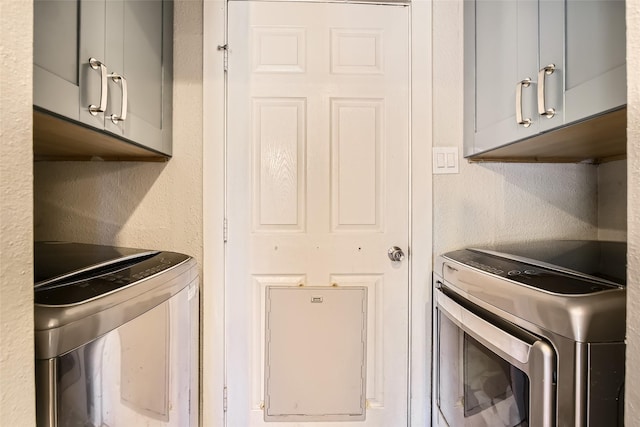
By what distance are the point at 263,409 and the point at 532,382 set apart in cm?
104

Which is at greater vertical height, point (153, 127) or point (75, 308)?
point (153, 127)

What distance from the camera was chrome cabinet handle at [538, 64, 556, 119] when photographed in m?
0.82

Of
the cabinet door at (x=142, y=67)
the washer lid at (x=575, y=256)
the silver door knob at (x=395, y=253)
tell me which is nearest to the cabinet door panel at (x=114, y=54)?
the cabinet door at (x=142, y=67)

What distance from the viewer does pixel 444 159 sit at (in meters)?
1.29

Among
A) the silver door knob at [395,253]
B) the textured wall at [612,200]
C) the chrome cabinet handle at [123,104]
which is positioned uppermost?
the chrome cabinet handle at [123,104]

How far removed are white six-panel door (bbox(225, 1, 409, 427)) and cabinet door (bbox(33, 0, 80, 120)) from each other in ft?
1.89

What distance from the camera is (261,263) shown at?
1279mm

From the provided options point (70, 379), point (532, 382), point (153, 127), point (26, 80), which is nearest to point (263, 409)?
point (70, 379)

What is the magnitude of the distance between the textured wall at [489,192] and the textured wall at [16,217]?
1243 millimetres

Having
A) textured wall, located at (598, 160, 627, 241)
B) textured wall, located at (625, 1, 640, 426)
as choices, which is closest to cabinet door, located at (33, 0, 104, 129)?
textured wall, located at (625, 1, 640, 426)

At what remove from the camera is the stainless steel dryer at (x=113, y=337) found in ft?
1.74

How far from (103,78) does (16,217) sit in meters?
0.56

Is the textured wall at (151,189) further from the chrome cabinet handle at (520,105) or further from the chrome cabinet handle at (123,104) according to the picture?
the chrome cabinet handle at (520,105)

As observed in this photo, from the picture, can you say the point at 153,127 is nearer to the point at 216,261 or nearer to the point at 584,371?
the point at 216,261
